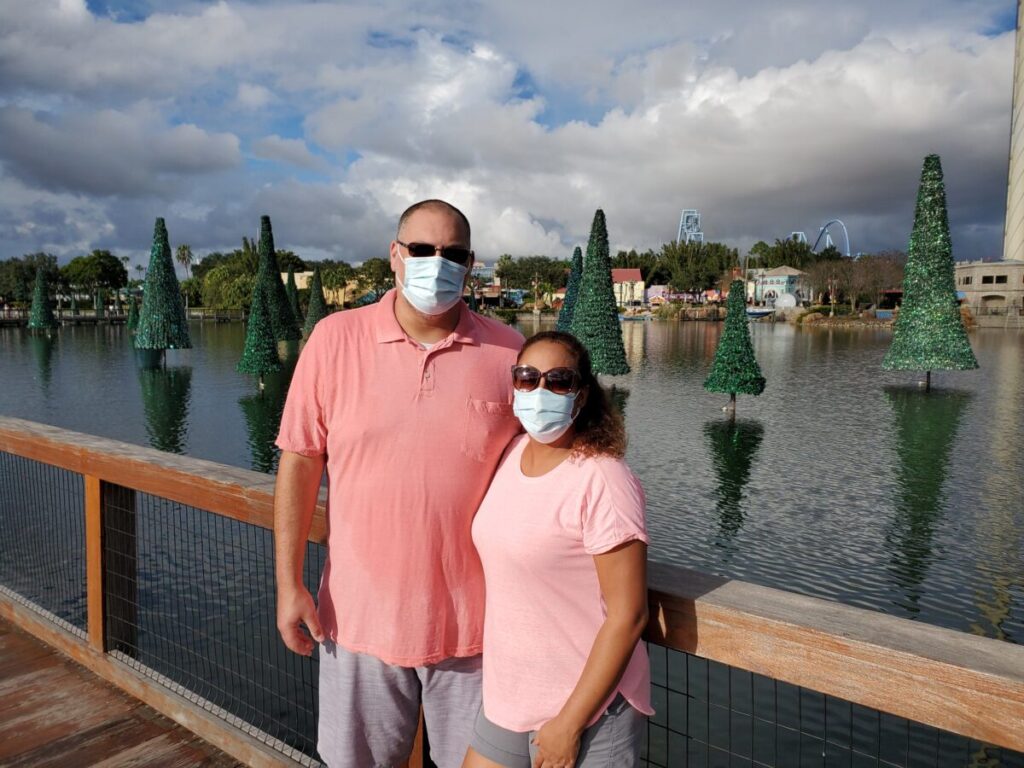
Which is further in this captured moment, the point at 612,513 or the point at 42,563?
the point at 42,563

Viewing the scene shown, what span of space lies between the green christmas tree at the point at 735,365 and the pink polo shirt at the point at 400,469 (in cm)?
1747

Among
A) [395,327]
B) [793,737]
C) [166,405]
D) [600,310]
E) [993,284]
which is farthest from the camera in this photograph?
[993,284]

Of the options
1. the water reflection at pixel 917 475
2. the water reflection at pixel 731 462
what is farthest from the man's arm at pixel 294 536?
the water reflection at pixel 731 462

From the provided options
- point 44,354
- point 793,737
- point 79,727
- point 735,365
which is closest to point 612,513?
point 79,727

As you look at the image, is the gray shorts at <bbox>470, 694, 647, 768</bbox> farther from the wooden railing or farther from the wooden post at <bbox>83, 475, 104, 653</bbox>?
the wooden post at <bbox>83, 475, 104, 653</bbox>

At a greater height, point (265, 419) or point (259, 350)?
point (259, 350)

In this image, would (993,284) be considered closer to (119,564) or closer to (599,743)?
(119,564)

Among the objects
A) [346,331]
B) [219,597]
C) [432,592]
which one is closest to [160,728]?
[432,592]

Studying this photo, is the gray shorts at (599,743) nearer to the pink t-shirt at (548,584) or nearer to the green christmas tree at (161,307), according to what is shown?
the pink t-shirt at (548,584)

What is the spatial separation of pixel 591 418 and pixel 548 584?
0.41 meters

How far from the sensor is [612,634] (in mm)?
1569

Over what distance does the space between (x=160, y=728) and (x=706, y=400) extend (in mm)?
19663

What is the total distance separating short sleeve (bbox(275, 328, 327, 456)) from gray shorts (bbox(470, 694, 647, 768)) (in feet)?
2.80

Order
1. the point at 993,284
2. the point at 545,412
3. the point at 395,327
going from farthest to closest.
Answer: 1. the point at 993,284
2. the point at 395,327
3. the point at 545,412
